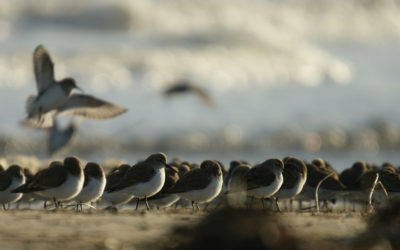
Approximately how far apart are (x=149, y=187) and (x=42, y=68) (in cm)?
523

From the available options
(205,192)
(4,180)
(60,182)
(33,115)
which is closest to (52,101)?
(33,115)

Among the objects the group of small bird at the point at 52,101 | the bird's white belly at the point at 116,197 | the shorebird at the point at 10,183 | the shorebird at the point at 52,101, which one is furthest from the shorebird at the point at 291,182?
the shorebird at the point at 52,101

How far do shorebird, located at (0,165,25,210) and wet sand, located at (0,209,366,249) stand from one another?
182cm

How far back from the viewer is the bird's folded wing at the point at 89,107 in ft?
55.0

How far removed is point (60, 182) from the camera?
432 inches

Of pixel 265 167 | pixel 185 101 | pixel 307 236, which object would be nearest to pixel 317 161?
pixel 265 167

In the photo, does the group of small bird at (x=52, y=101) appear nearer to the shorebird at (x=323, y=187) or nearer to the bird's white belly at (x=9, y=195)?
the bird's white belly at (x=9, y=195)

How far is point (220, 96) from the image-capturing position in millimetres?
49969

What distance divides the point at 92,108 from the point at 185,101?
29386mm

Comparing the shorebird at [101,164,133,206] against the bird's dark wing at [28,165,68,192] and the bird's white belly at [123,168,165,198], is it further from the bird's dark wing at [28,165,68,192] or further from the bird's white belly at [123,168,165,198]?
the bird's dark wing at [28,165,68,192]

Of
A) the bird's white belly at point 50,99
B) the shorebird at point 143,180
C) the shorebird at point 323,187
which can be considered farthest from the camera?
the bird's white belly at point 50,99

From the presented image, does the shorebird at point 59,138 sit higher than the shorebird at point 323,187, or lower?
higher

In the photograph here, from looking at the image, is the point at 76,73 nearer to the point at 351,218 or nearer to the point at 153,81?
the point at 153,81

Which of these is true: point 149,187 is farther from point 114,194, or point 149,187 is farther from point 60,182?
point 60,182
